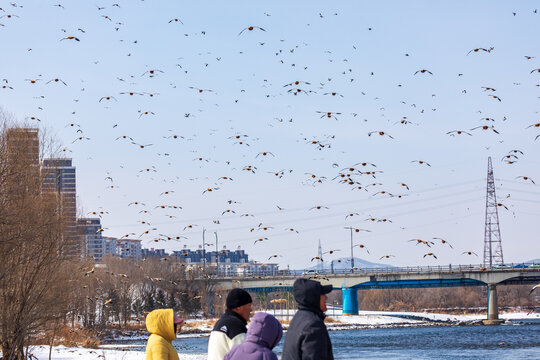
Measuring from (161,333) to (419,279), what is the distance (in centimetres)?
11341

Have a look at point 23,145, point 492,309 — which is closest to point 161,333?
point 23,145

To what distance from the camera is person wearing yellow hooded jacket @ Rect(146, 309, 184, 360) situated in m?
10.7

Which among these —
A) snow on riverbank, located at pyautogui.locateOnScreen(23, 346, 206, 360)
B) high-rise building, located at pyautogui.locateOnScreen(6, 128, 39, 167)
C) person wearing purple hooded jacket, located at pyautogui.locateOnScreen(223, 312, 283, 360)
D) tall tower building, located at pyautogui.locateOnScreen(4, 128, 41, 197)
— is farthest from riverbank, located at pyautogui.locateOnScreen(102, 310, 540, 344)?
person wearing purple hooded jacket, located at pyautogui.locateOnScreen(223, 312, 283, 360)

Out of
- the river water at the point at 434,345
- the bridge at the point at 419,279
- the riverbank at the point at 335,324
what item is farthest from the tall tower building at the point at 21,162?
the bridge at the point at 419,279

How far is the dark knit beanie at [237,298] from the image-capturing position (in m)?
10.5

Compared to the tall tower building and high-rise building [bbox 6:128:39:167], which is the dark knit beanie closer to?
the tall tower building

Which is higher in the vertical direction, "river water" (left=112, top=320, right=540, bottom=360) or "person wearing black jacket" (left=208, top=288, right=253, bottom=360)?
"person wearing black jacket" (left=208, top=288, right=253, bottom=360)

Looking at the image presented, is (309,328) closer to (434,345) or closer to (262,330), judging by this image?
(262,330)

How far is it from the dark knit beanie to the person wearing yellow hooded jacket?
811 millimetres

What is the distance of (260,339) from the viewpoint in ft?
28.8

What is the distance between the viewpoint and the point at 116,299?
103125mm

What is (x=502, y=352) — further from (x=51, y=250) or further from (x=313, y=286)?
(x=313, y=286)

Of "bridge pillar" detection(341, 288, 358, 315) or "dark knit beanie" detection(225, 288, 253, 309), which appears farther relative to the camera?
"bridge pillar" detection(341, 288, 358, 315)

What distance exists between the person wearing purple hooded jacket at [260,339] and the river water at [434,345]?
5002cm
